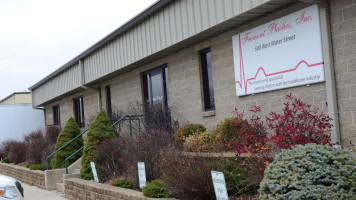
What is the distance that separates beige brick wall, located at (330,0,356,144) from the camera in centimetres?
733

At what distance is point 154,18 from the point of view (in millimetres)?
12172

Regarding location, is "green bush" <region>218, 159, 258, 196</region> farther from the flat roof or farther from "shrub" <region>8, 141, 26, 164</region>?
"shrub" <region>8, 141, 26, 164</region>

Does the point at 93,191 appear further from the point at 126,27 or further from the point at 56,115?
the point at 56,115

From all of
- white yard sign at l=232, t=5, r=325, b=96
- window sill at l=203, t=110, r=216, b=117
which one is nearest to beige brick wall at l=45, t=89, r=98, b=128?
window sill at l=203, t=110, r=216, b=117

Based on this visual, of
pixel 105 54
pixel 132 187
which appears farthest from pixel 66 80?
pixel 132 187

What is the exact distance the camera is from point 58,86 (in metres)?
21.7

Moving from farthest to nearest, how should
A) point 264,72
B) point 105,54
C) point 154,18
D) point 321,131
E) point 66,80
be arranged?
point 66,80, point 105,54, point 154,18, point 264,72, point 321,131

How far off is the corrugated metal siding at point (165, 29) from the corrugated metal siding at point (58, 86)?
2274mm

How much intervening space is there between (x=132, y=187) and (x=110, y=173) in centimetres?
155

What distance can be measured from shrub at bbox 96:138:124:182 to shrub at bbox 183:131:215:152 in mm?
1619

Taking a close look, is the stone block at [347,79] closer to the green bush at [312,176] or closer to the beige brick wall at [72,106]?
the green bush at [312,176]

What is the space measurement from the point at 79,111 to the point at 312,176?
721 inches

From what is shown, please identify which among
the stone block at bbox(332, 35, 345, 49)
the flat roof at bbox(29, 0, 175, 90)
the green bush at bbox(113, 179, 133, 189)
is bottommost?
the green bush at bbox(113, 179, 133, 189)

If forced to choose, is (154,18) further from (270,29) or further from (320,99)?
(320,99)
